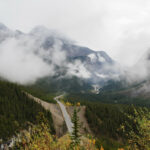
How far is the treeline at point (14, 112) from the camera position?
5844cm

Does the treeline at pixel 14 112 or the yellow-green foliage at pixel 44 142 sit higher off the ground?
the treeline at pixel 14 112

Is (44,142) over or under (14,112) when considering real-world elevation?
under

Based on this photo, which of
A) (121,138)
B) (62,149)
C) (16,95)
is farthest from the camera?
(16,95)

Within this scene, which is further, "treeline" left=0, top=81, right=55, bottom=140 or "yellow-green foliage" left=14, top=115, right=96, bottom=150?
"treeline" left=0, top=81, right=55, bottom=140

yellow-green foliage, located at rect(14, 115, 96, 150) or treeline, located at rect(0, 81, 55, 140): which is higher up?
treeline, located at rect(0, 81, 55, 140)

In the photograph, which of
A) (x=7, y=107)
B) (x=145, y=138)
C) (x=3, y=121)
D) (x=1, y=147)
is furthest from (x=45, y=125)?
(x=7, y=107)

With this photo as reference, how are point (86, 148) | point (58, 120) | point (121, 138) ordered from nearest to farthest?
point (86, 148) → point (121, 138) → point (58, 120)

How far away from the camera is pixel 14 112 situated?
2840 inches

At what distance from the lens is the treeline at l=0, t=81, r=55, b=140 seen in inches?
2301

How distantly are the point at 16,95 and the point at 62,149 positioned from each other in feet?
321

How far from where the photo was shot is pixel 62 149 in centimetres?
506

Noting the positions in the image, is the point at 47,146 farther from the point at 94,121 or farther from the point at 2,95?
the point at 2,95

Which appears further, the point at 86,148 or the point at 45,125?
the point at 45,125

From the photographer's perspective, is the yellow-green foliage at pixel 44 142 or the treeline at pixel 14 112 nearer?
the yellow-green foliage at pixel 44 142
